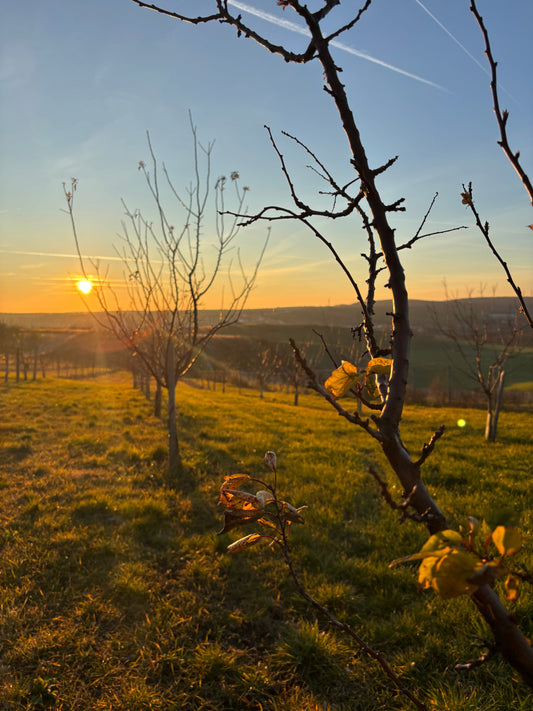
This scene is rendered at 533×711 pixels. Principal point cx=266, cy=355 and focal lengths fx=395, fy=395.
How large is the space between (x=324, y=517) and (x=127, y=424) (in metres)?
7.64

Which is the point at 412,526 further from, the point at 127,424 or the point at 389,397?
the point at 127,424

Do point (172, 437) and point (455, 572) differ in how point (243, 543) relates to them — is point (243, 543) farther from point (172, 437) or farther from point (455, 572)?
point (172, 437)

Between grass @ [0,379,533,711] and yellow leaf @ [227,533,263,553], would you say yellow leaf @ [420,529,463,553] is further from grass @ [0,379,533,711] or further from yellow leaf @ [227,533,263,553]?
grass @ [0,379,533,711]

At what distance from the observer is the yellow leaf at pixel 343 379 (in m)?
0.93

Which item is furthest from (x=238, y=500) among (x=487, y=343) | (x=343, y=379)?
(x=487, y=343)

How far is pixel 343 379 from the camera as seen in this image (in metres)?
0.94

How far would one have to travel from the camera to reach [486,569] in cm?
57

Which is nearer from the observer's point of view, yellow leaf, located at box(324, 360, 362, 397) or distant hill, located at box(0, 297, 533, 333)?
yellow leaf, located at box(324, 360, 362, 397)

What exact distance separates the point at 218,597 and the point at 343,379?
146 inches

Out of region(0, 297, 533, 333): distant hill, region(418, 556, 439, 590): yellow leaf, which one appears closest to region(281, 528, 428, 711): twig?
region(418, 556, 439, 590): yellow leaf

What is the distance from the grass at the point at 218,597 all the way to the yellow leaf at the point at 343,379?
760mm

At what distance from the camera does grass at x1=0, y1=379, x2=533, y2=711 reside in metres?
2.73

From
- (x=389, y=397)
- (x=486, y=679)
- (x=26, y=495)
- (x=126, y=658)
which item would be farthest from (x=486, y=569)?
(x=26, y=495)

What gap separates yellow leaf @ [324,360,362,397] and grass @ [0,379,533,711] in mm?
760
